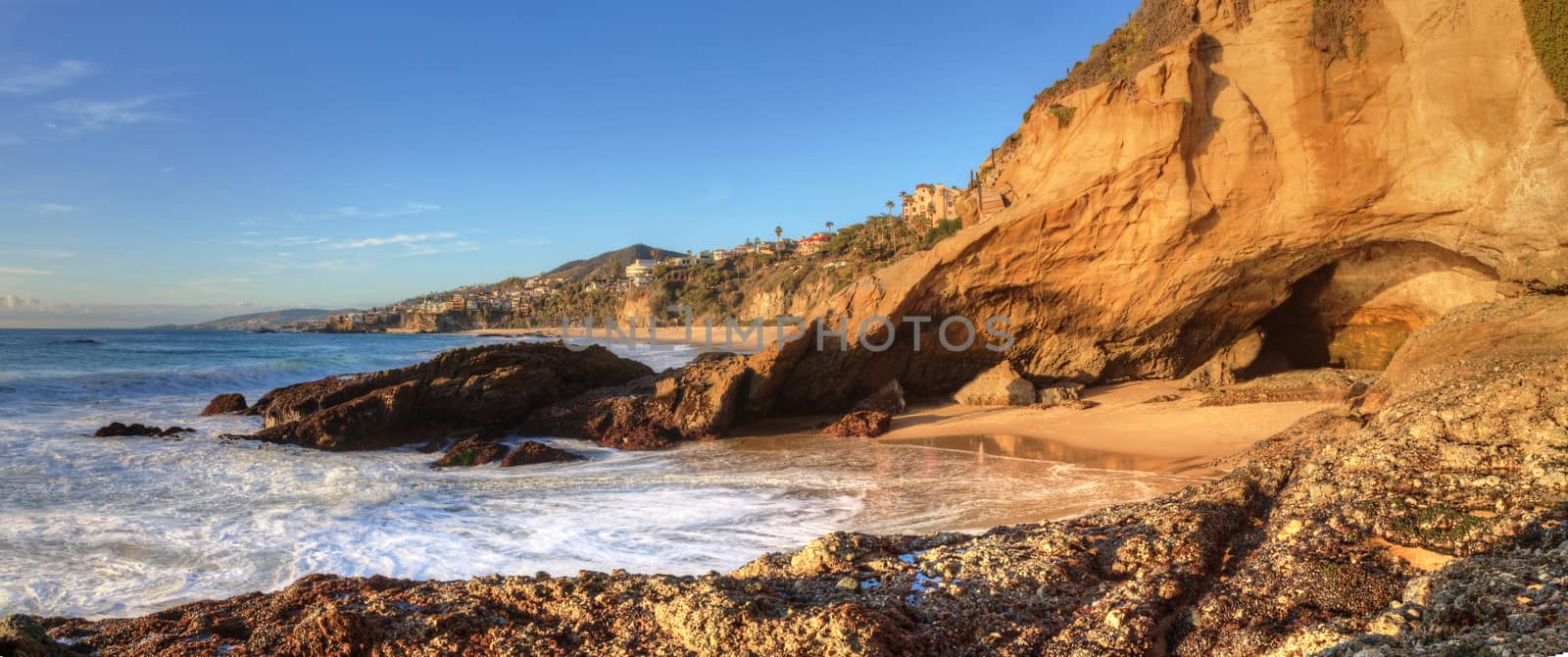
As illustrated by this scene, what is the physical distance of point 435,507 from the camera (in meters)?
7.66

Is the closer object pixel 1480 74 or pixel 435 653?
pixel 435 653

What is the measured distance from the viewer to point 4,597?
5.19m

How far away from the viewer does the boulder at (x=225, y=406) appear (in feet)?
50.4

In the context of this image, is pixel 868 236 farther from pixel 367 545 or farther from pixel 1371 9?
pixel 367 545

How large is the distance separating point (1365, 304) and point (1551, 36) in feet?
15.2

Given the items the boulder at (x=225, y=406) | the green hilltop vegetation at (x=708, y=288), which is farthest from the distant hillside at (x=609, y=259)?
the boulder at (x=225, y=406)

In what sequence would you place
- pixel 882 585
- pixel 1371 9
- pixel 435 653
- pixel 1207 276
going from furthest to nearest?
1. pixel 1207 276
2. pixel 1371 9
3. pixel 882 585
4. pixel 435 653

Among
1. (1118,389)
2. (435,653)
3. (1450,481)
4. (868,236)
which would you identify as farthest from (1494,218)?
(868,236)

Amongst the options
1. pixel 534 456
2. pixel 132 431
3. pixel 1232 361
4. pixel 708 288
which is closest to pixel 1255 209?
pixel 1232 361

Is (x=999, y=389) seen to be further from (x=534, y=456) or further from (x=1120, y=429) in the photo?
(x=534, y=456)

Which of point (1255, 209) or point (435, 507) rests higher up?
point (1255, 209)

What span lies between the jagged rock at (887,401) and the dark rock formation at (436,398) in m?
5.03

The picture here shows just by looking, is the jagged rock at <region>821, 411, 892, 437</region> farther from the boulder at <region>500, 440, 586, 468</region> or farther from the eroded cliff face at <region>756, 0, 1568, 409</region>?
the boulder at <region>500, 440, 586, 468</region>

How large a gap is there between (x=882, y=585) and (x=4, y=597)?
601 cm
